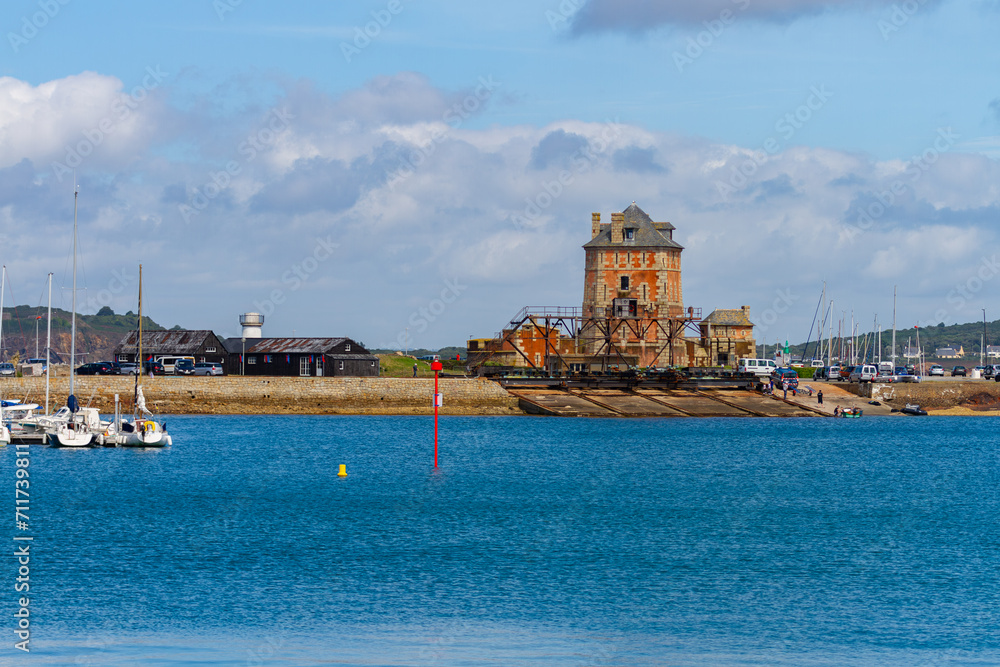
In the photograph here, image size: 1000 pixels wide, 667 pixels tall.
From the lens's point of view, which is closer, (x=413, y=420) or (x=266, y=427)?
(x=266, y=427)

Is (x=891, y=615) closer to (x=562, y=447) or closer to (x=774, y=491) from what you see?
(x=774, y=491)

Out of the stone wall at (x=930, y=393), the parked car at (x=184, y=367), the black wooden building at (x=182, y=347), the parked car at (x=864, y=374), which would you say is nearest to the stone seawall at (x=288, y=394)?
the parked car at (x=184, y=367)

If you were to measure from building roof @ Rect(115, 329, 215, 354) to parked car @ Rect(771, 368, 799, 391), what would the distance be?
54.9m

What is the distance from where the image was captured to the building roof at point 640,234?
109750mm

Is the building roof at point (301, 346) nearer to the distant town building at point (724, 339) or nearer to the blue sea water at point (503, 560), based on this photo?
the distant town building at point (724, 339)

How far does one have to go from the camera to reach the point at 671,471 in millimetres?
59594

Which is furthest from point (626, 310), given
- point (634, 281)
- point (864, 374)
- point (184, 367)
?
point (184, 367)

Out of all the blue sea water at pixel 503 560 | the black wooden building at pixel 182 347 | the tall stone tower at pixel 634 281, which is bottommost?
the blue sea water at pixel 503 560

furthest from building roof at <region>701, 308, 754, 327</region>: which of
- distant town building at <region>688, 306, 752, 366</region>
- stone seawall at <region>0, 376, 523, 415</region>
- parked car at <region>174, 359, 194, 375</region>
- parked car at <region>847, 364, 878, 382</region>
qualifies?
parked car at <region>174, 359, 194, 375</region>

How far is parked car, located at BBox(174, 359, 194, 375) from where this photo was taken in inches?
3898

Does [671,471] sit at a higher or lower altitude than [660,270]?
lower

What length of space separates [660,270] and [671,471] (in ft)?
172

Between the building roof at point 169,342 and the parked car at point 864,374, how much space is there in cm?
6239

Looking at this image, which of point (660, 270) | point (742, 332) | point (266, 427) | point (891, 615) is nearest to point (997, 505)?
point (891, 615)
